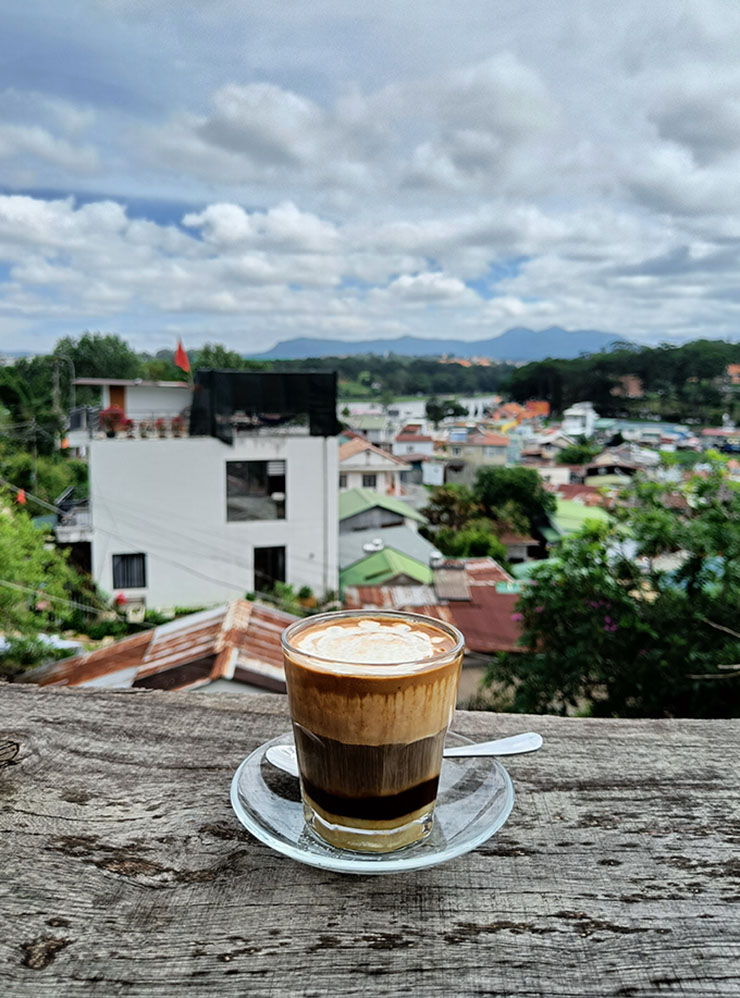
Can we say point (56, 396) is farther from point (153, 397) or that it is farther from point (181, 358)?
point (181, 358)

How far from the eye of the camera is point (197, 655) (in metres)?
3.85

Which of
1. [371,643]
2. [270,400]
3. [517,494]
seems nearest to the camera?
[371,643]

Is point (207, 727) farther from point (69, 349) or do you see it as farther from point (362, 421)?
point (69, 349)

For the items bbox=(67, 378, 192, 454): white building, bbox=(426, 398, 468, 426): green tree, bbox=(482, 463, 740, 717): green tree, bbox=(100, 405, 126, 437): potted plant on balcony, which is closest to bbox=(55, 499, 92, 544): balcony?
bbox=(100, 405, 126, 437): potted plant on balcony

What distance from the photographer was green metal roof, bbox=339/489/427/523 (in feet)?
48.7

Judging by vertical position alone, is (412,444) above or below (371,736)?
below

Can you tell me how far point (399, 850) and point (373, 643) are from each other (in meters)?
0.13

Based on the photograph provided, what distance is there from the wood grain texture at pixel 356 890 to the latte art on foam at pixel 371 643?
0.42 feet

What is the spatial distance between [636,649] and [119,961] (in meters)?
2.51

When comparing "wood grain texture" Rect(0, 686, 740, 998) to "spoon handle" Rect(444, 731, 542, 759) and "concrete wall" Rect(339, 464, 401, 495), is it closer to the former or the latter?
"spoon handle" Rect(444, 731, 542, 759)

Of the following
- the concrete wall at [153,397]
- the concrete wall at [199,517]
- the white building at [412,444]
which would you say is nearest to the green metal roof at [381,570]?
Result: the concrete wall at [199,517]

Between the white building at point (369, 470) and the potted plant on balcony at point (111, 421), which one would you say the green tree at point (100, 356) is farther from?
the potted plant on balcony at point (111, 421)

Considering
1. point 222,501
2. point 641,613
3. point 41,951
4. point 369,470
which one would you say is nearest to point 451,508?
point 369,470

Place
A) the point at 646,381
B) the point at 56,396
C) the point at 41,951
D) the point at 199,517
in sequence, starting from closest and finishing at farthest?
the point at 41,951, the point at 199,517, the point at 56,396, the point at 646,381
